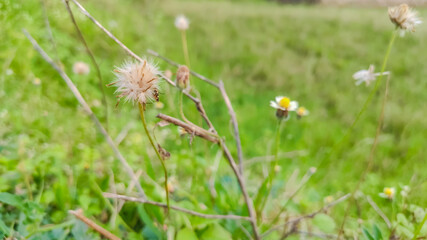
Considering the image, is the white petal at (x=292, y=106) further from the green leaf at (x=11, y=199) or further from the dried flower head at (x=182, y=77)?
the green leaf at (x=11, y=199)

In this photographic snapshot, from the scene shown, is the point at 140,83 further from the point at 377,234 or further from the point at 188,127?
the point at 377,234

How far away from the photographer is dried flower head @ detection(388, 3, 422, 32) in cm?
57

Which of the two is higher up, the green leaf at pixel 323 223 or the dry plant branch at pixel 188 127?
the dry plant branch at pixel 188 127

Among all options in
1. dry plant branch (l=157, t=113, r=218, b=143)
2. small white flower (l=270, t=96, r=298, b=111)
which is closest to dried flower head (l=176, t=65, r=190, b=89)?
dry plant branch (l=157, t=113, r=218, b=143)

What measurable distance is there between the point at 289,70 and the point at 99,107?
5.26 ft

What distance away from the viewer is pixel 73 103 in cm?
151

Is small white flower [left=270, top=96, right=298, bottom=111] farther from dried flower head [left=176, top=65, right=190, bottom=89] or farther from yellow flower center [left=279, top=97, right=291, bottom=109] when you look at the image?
dried flower head [left=176, top=65, right=190, bottom=89]

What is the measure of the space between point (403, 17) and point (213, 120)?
1.14 meters

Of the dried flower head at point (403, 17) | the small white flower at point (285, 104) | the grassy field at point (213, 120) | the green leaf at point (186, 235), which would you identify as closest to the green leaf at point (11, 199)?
the grassy field at point (213, 120)

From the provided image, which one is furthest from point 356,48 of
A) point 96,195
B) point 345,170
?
point 96,195

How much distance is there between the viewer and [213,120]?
164cm

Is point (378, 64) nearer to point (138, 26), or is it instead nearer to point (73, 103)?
point (138, 26)

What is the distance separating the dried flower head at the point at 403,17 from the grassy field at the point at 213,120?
0.34 meters

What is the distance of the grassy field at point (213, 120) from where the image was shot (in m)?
0.75
